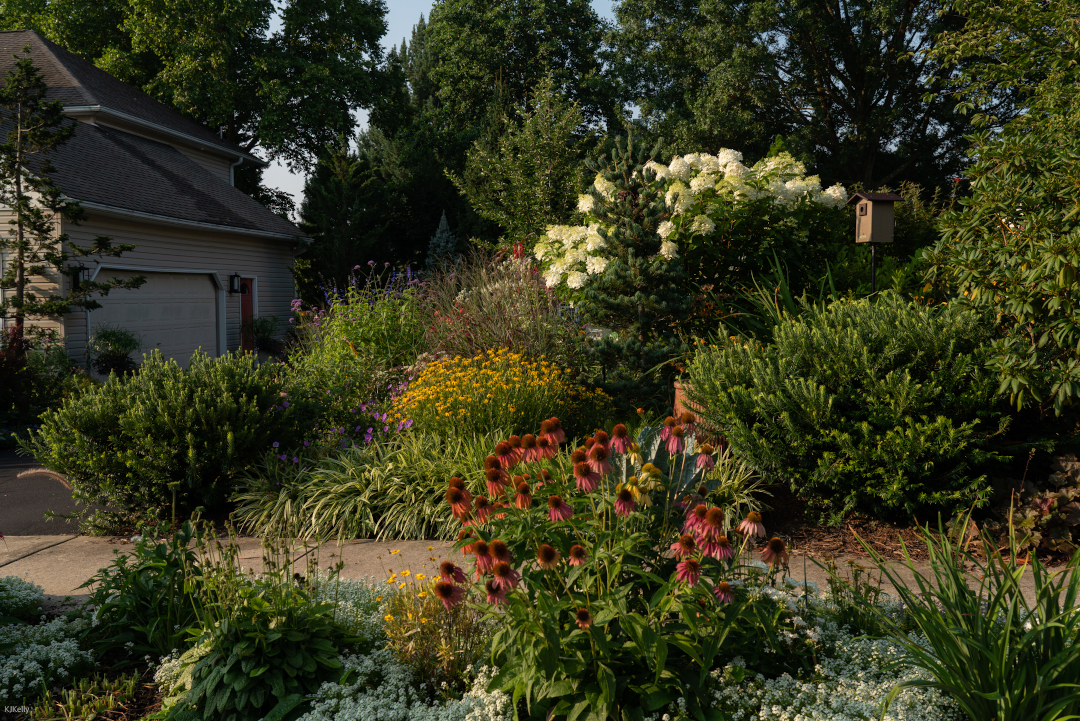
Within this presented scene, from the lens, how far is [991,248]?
423cm

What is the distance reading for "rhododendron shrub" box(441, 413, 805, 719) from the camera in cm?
205

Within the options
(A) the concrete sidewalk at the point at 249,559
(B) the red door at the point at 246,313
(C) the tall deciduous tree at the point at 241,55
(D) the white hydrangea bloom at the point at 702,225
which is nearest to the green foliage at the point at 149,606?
(A) the concrete sidewalk at the point at 249,559

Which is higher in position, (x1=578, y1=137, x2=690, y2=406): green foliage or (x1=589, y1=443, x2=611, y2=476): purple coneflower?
(x1=578, y1=137, x2=690, y2=406): green foliage

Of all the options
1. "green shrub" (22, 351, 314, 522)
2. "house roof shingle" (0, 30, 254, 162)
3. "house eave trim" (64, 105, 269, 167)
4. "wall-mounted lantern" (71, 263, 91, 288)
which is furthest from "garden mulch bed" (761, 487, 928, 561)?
"house roof shingle" (0, 30, 254, 162)

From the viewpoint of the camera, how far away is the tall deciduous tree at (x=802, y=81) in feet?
64.4

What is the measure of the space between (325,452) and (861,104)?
21.2 m

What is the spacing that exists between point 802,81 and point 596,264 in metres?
17.7

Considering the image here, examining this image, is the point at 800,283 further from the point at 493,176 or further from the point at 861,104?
the point at 861,104

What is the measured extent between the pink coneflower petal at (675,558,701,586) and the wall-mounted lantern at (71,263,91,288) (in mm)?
12914

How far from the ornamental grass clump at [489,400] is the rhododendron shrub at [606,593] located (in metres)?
2.95

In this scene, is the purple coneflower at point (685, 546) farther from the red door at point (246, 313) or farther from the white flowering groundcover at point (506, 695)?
the red door at point (246, 313)

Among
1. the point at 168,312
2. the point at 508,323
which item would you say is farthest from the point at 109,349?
the point at 508,323

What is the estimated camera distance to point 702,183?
25.7ft

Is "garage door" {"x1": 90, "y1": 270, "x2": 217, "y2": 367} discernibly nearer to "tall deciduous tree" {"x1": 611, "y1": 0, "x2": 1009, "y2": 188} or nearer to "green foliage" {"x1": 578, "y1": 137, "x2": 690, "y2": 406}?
"green foliage" {"x1": 578, "y1": 137, "x2": 690, "y2": 406}
